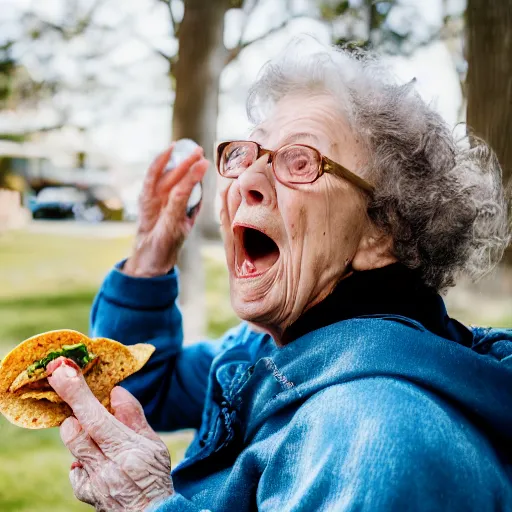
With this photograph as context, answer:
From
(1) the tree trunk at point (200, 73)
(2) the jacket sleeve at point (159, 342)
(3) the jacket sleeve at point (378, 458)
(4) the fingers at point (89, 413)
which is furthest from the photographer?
(1) the tree trunk at point (200, 73)

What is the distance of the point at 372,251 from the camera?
1.63 m

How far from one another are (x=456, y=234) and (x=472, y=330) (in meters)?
0.31

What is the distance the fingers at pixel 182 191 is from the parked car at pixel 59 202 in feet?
36.7

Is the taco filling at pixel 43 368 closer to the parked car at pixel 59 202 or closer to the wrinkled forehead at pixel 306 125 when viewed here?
the wrinkled forehead at pixel 306 125

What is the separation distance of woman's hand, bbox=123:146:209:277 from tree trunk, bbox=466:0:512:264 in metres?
0.93

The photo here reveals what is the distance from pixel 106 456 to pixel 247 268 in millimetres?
611

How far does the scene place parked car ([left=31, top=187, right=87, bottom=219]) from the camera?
12.7 meters

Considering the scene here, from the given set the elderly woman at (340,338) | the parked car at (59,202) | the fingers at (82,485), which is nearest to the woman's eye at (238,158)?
the elderly woman at (340,338)

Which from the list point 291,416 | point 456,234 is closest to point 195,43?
point 456,234

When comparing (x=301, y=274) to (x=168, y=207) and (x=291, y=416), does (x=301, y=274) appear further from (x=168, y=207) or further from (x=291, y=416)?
(x=168, y=207)

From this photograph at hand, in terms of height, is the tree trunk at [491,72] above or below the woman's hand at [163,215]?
above

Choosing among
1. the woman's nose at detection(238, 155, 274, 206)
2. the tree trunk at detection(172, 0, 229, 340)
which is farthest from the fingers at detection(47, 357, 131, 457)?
the tree trunk at detection(172, 0, 229, 340)

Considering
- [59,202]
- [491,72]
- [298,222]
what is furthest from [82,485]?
[59,202]

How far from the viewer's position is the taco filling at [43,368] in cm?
148
